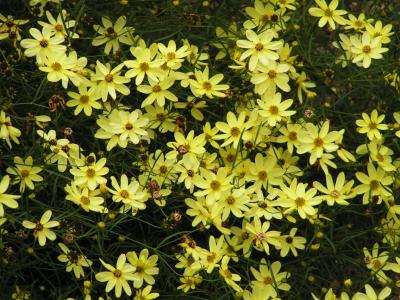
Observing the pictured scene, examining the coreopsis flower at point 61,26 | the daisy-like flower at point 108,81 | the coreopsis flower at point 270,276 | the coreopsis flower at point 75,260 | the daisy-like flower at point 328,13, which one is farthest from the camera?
the daisy-like flower at point 328,13

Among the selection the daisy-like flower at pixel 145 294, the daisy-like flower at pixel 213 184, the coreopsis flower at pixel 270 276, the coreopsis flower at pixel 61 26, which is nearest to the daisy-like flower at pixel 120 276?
the daisy-like flower at pixel 145 294

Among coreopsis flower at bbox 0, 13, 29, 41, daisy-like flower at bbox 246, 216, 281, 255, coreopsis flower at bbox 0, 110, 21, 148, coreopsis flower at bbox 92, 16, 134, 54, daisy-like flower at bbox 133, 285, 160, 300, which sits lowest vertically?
daisy-like flower at bbox 133, 285, 160, 300

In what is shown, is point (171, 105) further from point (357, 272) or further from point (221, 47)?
point (357, 272)

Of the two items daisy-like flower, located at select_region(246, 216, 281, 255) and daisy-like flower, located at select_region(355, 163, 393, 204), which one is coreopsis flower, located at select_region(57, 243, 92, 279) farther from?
daisy-like flower, located at select_region(355, 163, 393, 204)

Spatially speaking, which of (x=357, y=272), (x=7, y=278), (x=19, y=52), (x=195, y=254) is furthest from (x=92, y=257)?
(x=357, y=272)

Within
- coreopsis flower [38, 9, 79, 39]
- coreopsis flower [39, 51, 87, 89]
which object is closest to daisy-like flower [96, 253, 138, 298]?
coreopsis flower [39, 51, 87, 89]

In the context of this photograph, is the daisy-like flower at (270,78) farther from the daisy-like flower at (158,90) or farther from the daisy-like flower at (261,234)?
the daisy-like flower at (261,234)
